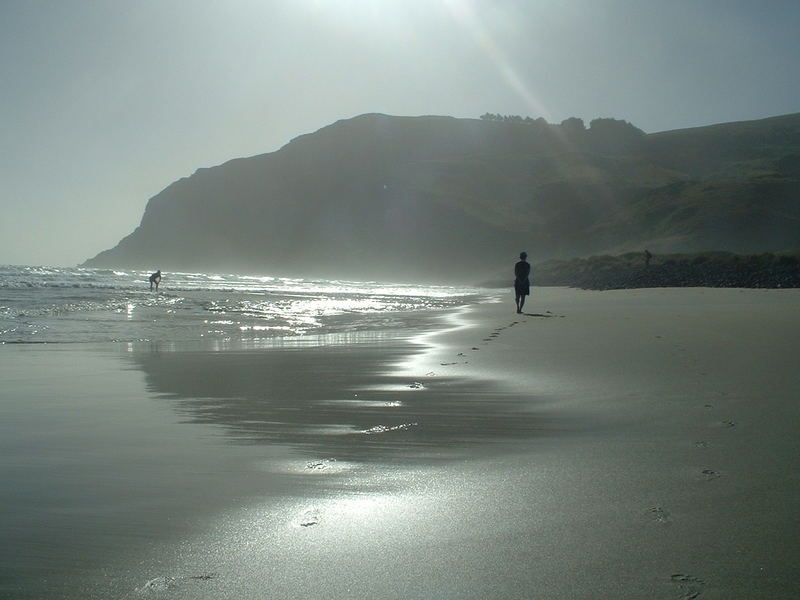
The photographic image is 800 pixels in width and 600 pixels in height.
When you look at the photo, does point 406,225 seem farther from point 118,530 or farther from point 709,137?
point 118,530

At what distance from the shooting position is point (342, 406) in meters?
5.14

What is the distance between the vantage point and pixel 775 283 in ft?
81.8

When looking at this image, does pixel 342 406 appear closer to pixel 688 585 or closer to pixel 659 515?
pixel 659 515

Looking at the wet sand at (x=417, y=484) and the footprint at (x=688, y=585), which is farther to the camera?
the wet sand at (x=417, y=484)

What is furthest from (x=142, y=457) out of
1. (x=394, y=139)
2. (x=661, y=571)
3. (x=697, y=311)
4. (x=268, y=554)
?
(x=394, y=139)

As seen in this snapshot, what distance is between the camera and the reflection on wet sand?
13.2ft

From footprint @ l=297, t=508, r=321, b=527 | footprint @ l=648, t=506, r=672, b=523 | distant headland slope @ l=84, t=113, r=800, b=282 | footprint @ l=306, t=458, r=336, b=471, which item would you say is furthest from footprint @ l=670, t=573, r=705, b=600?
distant headland slope @ l=84, t=113, r=800, b=282

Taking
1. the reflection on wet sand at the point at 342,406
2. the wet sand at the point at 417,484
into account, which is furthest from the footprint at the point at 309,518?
the reflection on wet sand at the point at 342,406

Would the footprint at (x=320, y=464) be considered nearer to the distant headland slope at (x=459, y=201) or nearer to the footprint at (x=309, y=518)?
the footprint at (x=309, y=518)

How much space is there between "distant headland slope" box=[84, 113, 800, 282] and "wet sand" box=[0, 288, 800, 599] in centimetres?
6586

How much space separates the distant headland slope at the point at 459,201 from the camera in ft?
265

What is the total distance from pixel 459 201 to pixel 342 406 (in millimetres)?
101578

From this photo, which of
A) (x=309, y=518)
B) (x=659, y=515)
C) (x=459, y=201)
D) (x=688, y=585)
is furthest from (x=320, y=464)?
(x=459, y=201)

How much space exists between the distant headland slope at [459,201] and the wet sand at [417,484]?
216 feet
